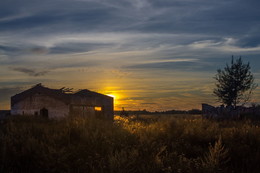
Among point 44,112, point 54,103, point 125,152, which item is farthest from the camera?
point 44,112

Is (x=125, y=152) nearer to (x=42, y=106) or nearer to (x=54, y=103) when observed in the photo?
(x=54, y=103)

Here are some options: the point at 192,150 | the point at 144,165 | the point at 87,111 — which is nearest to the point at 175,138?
Answer: the point at 192,150

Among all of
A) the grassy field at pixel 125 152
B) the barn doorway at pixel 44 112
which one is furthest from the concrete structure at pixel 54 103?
the grassy field at pixel 125 152

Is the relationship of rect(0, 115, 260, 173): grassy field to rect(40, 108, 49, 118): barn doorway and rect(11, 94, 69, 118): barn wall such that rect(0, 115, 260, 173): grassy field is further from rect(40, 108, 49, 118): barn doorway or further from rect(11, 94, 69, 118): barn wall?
rect(40, 108, 49, 118): barn doorway

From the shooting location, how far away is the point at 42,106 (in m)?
28.5

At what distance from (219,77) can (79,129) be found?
97.3 ft

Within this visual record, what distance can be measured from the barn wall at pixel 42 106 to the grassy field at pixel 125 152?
48.6 feet

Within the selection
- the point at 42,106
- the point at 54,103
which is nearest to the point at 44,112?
the point at 42,106

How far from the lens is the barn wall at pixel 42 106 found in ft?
90.1

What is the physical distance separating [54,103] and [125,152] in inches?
822

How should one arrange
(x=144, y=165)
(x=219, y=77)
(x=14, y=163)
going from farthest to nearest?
1. (x=219, y=77)
2. (x=14, y=163)
3. (x=144, y=165)

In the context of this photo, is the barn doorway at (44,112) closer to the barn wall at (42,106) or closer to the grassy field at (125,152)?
the barn wall at (42,106)

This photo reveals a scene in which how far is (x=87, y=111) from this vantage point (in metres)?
28.8

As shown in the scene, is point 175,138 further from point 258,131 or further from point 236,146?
point 258,131
